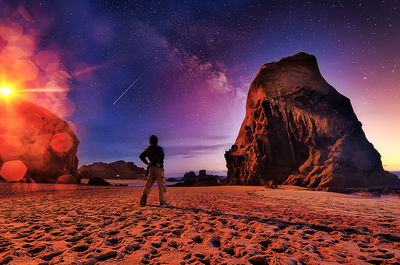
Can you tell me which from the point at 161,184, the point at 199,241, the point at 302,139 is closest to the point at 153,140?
the point at 161,184

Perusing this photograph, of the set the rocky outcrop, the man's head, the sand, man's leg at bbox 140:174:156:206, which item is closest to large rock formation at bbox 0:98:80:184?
man's leg at bbox 140:174:156:206

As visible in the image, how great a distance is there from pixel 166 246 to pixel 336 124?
19176 mm

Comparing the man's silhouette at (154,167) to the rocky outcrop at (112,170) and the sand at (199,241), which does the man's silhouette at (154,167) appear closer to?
the sand at (199,241)

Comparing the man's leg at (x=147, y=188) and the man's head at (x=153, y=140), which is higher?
the man's head at (x=153, y=140)

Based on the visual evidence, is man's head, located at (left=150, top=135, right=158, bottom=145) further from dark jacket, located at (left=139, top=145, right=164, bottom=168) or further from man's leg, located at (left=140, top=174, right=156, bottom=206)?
man's leg, located at (left=140, top=174, right=156, bottom=206)

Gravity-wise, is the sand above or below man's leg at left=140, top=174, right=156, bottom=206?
below

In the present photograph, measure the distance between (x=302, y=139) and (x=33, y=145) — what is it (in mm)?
29791

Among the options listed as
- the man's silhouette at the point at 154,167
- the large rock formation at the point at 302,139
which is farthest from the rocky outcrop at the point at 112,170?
the man's silhouette at the point at 154,167

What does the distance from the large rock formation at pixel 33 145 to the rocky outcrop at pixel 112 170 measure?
31438 mm

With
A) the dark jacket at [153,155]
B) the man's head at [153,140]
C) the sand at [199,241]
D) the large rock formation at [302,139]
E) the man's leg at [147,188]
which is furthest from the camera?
the large rock formation at [302,139]

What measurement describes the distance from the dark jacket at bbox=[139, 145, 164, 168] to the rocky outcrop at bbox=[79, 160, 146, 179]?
52725 mm

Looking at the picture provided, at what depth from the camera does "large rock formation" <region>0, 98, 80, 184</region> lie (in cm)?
1884

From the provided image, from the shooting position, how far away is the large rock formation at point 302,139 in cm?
1476

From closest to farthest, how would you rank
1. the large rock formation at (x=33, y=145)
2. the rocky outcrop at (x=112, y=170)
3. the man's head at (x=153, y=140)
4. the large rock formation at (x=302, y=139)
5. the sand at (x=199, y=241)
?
the sand at (x=199, y=241) → the man's head at (x=153, y=140) → the large rock formation at (x=302, y=139) → the large rock formation at (x=33, y=145) → the rocky outcrop at (x=112, y=170)
